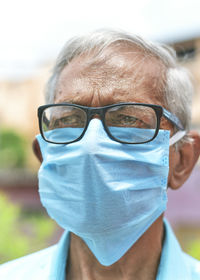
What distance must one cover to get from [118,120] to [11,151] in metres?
16.6

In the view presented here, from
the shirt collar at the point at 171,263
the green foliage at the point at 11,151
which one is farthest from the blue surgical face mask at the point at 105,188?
the green foliage at the point at 11,151

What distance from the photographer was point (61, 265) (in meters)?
1.71

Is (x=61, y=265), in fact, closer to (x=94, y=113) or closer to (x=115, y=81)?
(x=94, y=113)

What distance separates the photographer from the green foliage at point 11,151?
17.5 meters

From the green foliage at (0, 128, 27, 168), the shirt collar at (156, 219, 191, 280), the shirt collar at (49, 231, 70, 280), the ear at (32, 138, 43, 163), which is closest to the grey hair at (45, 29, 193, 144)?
the ear at (32, 138, 43, 163)

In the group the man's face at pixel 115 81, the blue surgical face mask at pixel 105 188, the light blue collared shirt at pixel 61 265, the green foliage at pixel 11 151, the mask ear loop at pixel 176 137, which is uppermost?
the man's face at pixel 115 81

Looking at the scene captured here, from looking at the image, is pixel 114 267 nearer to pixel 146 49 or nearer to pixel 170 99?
pixel 170 99

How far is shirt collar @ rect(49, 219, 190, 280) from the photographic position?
63.3 inches

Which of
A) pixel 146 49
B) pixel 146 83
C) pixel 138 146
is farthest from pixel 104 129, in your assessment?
pixel 146 49

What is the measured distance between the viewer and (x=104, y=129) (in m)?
1.51

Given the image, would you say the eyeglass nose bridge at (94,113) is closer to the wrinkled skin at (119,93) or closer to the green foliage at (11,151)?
the wrinkled skin at (119,93)

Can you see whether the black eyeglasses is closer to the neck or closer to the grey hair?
the grey hair

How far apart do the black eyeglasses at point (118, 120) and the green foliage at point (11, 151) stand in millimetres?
16356

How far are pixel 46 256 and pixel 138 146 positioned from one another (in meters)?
0.84
